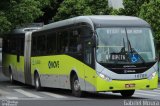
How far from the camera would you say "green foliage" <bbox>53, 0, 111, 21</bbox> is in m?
46.7

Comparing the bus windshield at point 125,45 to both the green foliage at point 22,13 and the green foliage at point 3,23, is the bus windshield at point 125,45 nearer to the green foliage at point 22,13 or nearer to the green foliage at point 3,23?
the green foliage at point 3,23

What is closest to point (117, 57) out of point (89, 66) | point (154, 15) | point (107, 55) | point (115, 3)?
point (107, 55)

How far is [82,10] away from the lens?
47094 mm

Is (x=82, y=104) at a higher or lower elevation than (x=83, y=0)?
lower

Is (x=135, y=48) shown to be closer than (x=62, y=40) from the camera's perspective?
Yes

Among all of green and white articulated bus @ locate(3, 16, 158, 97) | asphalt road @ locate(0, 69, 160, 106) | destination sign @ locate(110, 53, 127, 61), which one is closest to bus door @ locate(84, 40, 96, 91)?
green and white articulated bus @ locate(3, 16, 158, 97)

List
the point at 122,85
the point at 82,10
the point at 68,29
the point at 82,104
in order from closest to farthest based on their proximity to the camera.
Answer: the point at 82,104
the point at 122,85
the point at 68,29
the point at 82,10

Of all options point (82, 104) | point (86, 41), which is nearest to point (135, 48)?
point (86, 41)

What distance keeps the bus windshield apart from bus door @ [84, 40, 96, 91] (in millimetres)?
408

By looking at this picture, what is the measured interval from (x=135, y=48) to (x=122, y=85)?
56.8 inches

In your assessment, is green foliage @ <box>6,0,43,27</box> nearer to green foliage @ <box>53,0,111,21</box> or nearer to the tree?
the tree

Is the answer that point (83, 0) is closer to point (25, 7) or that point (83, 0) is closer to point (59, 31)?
point (25, 7)

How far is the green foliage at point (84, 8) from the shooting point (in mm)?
46656

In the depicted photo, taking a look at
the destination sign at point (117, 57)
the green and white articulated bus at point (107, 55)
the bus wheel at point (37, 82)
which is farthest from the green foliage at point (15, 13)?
the destination sign at point (117, 57)
